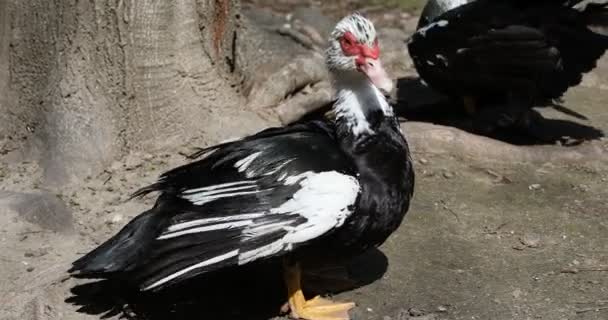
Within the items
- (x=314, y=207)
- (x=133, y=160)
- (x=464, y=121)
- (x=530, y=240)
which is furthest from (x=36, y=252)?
(x=464, y=121)

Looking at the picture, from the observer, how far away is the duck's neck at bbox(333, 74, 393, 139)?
3.66m

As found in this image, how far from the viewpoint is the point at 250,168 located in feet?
11.1

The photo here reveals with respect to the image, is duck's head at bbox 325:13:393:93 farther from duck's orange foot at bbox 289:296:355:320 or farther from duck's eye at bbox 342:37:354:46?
duck's orange foot at bbox 289:296:355:320

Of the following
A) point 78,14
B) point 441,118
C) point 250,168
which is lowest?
point 441,118

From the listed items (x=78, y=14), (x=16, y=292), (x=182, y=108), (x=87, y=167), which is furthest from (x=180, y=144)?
(x=16, y=292)

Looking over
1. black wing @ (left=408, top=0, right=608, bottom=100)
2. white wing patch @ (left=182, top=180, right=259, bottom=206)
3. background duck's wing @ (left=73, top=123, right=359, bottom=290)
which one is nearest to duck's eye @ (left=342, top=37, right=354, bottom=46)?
background duck's wing @ (left=73, top=123, right=359, bottom=290)

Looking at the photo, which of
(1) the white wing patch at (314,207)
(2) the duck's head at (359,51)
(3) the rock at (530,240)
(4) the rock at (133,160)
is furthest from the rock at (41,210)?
(3) the rock at (530,240)

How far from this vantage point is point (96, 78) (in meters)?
4.44

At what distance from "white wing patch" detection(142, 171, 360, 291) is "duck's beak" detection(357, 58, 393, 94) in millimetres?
437

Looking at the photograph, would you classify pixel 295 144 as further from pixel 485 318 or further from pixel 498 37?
pixel 498 37

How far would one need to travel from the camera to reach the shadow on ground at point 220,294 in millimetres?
3584

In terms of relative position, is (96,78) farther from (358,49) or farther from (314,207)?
(314,207)

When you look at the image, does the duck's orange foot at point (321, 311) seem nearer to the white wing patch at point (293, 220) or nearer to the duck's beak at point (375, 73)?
the white wing patch at point (293, 220)

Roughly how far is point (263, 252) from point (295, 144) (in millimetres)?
515
